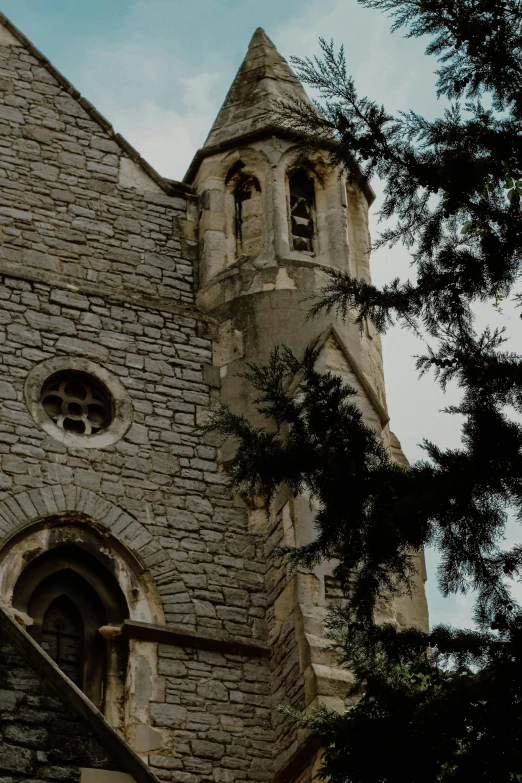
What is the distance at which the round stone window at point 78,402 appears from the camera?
440 inches

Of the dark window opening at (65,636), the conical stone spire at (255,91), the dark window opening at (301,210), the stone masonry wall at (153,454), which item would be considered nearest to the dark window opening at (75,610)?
the dark window opening at (65,636)

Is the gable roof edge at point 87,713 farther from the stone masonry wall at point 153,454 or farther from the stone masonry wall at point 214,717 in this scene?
the stone masonry wall at point 153,454

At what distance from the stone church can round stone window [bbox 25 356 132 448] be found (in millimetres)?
17

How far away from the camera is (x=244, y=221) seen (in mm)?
13156

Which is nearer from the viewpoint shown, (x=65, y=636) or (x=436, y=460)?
(x=436, y=460)

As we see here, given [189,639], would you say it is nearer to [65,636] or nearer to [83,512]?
[65,636]

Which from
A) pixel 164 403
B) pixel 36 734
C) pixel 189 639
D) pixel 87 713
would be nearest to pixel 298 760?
pixel 189 639

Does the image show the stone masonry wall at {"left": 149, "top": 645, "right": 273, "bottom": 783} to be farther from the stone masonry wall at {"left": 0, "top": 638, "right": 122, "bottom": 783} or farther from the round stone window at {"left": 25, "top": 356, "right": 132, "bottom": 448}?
the stone masonry wall at {"left": 0, "top": 638, "right": 122, "bottom": 783}

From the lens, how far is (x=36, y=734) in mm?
6293

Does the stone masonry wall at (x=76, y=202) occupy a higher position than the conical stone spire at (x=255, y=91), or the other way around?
the conical stone spire at (x=255, y=91)

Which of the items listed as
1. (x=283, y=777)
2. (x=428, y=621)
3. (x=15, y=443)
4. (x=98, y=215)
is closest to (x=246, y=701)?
(x=283, y=777)

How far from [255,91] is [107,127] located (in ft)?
4.88

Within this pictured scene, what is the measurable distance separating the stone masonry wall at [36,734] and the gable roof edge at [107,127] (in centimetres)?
745

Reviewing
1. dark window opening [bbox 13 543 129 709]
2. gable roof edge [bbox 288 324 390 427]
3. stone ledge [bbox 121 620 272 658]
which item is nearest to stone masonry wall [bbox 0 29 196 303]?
gable roof edge [bbox 288 324 390 427]
